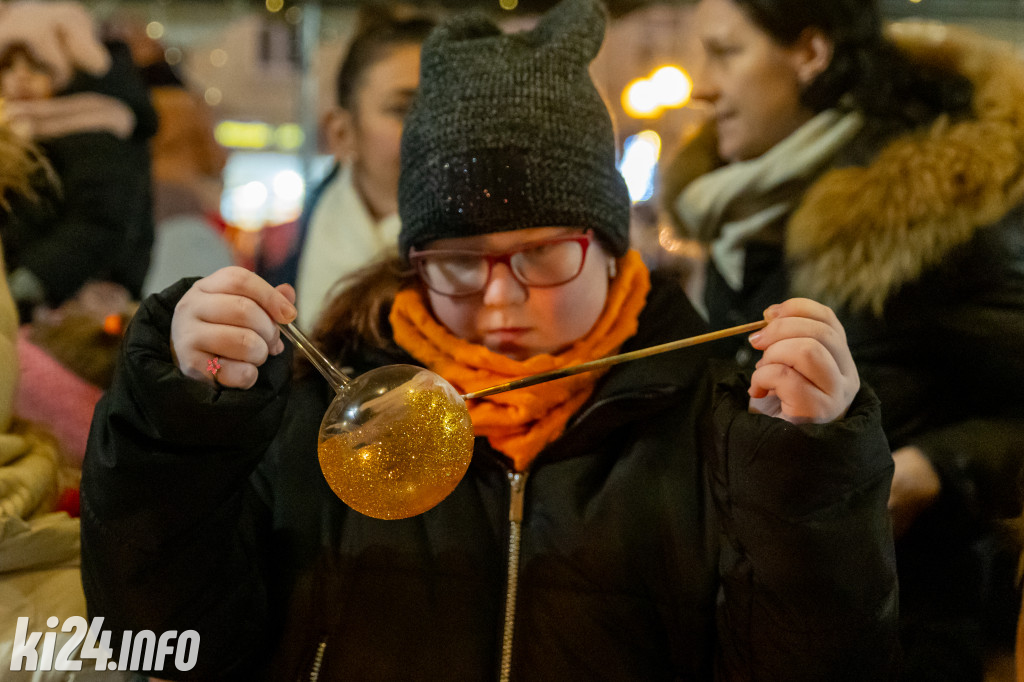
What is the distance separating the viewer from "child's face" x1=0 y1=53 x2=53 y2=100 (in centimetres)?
148

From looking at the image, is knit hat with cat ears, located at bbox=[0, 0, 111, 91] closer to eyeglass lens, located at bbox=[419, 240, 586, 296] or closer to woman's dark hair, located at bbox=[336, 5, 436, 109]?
woman's dark hair, located at bbox=[336, 5, 436, 109]

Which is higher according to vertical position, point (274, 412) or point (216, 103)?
point (216, 103)

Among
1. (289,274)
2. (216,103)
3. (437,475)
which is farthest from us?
(216,103)

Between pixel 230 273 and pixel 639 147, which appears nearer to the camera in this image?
Result: pixel 230 273

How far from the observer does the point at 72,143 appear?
1503 millimetres

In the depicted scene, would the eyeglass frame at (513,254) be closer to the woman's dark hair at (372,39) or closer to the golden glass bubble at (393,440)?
the golden glass bubble at (393,440)

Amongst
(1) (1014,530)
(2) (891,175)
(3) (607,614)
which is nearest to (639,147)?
(2) (891,175)

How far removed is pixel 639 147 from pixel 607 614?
1475 mm

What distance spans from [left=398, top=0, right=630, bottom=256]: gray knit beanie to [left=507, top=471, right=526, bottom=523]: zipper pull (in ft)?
1.04

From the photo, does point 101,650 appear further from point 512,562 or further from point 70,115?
point 70,115

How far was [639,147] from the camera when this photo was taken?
199cm

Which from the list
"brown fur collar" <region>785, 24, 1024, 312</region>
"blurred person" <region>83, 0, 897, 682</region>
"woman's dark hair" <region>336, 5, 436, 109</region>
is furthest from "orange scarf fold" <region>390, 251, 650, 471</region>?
"woman's dark hair" <region>336, 5, 436, 109</region>

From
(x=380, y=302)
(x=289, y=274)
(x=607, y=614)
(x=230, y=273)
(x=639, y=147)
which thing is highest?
(x=639, y=147)

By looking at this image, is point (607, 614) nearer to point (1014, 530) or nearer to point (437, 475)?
point (437, 475)
